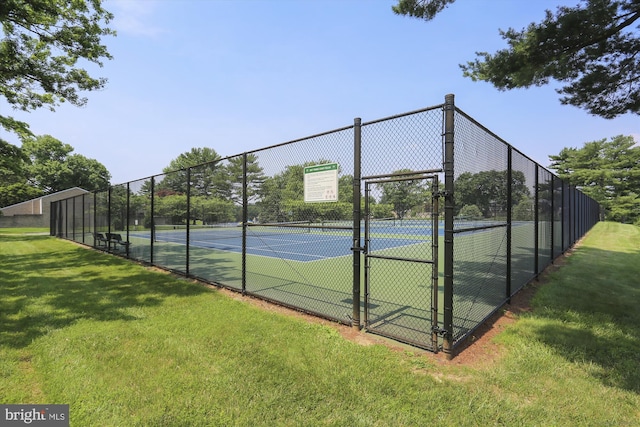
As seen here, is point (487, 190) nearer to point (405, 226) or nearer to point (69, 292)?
point (405, 226)

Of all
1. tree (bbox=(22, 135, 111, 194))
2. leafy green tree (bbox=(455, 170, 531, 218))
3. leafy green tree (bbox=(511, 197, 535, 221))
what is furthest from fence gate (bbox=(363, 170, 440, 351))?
tree (bbox=(22, 135, 111, 194))

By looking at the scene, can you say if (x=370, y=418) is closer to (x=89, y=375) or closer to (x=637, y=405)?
(x=637, y=405)

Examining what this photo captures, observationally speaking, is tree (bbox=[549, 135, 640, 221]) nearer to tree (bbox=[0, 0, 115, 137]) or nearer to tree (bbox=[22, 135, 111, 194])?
tree (bbox=[0, 0, 115, 137])

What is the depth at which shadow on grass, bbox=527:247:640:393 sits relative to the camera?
3.22 meters

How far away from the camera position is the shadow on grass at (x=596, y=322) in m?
3.22

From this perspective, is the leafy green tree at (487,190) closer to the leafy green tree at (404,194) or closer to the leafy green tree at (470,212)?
the leafy green tree at (470,212)

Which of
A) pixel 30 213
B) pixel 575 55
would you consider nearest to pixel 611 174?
pixel 575 55

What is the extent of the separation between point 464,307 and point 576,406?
2429 mm

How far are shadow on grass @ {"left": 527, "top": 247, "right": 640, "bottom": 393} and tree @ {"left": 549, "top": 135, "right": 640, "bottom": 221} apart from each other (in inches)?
1504

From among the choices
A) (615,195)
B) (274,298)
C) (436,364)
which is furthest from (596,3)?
(615,195)

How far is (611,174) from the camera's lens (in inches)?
1524

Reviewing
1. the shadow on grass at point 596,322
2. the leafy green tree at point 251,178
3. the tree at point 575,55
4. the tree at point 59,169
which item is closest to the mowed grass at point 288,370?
the shadow on grass at point 596,322

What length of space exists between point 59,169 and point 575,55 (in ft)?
213

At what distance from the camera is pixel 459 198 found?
3.64m
